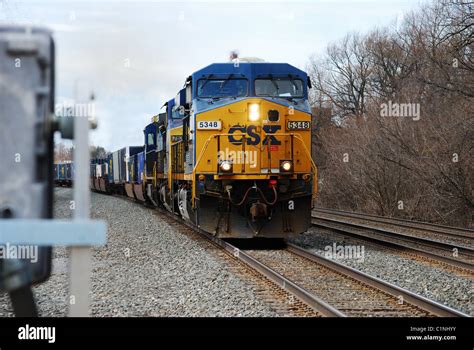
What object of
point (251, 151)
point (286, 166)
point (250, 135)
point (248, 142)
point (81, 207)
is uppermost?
point (250, 135)

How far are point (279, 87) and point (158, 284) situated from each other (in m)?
5.13

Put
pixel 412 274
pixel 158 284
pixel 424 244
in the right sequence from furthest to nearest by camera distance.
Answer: pixel 424 244, pixel 412 274, pixel 158 284

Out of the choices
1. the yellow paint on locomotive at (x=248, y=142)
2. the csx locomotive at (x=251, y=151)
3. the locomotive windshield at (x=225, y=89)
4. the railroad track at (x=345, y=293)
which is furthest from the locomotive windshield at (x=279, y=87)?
the railroad track at (x=345, y=293)

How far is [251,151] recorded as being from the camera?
1074 centimetres

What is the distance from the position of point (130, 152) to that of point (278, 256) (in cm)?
1969

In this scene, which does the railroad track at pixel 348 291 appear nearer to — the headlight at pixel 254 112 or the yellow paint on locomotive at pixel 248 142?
the yellow paint on locomotive at pixel 248 142

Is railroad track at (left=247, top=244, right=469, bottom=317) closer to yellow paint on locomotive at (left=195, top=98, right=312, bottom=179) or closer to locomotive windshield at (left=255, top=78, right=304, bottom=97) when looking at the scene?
yellow paint on locomotive at (left=195, top=98, right=312, bottom=179)

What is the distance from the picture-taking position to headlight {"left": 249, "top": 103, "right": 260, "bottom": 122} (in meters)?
10.8

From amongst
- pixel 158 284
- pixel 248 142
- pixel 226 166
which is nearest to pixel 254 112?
pixel 248 142

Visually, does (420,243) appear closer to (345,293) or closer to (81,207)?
(345,293)

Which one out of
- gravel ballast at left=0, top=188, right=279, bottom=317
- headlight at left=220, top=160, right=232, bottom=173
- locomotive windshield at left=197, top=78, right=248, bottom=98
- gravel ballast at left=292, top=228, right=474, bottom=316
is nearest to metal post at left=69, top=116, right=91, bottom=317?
gravel ballast at left=0, top=188, right=279, bottom=317
